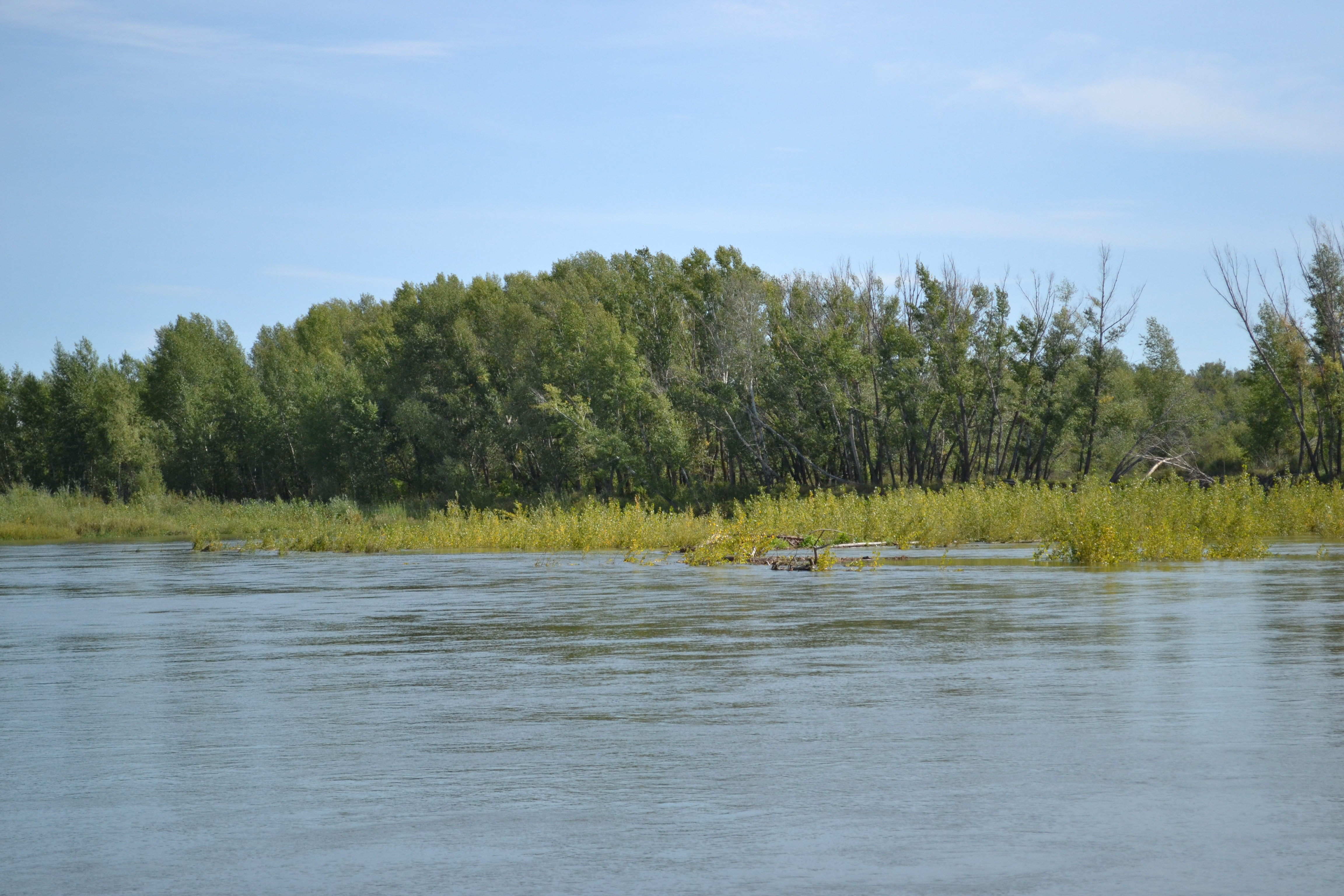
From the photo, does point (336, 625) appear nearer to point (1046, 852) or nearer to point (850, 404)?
point (1046, 852)

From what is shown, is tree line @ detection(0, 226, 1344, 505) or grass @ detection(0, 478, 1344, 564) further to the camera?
tree line @ detection(0, 226, 1344, 505)

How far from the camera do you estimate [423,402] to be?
74.5 m

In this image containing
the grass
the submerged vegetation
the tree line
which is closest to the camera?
the grass

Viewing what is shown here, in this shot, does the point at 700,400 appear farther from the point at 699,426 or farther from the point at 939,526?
the point at 939,526

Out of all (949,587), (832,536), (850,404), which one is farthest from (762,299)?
(949,587)

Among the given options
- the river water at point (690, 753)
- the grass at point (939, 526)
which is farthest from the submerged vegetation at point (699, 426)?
the river water at point (690, 753)

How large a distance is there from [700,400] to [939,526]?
34224mm

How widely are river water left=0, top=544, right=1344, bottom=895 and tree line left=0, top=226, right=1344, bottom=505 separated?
34.9m

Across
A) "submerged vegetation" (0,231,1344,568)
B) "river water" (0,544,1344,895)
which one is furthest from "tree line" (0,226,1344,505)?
"river water" (0,544,1344,895)

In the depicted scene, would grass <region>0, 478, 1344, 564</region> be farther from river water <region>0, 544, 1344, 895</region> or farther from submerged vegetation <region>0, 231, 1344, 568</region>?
river water <region>0, 544, 1344, 895</region>

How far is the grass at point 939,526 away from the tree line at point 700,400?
12.5 m

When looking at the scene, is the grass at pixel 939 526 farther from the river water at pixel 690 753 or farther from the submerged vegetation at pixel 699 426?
the river water at pixel 690 753

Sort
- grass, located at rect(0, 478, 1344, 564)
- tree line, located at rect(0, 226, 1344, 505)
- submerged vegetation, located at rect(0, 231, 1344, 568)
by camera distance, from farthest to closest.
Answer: tree line, located at rect(0, 226, 1344, 505) → submerged vegetation, located at rect(0, 231, 1344, 568) → grass, located at rect(0, 478, 1344, 564)

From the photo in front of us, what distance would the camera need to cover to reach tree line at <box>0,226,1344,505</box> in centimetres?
5938
